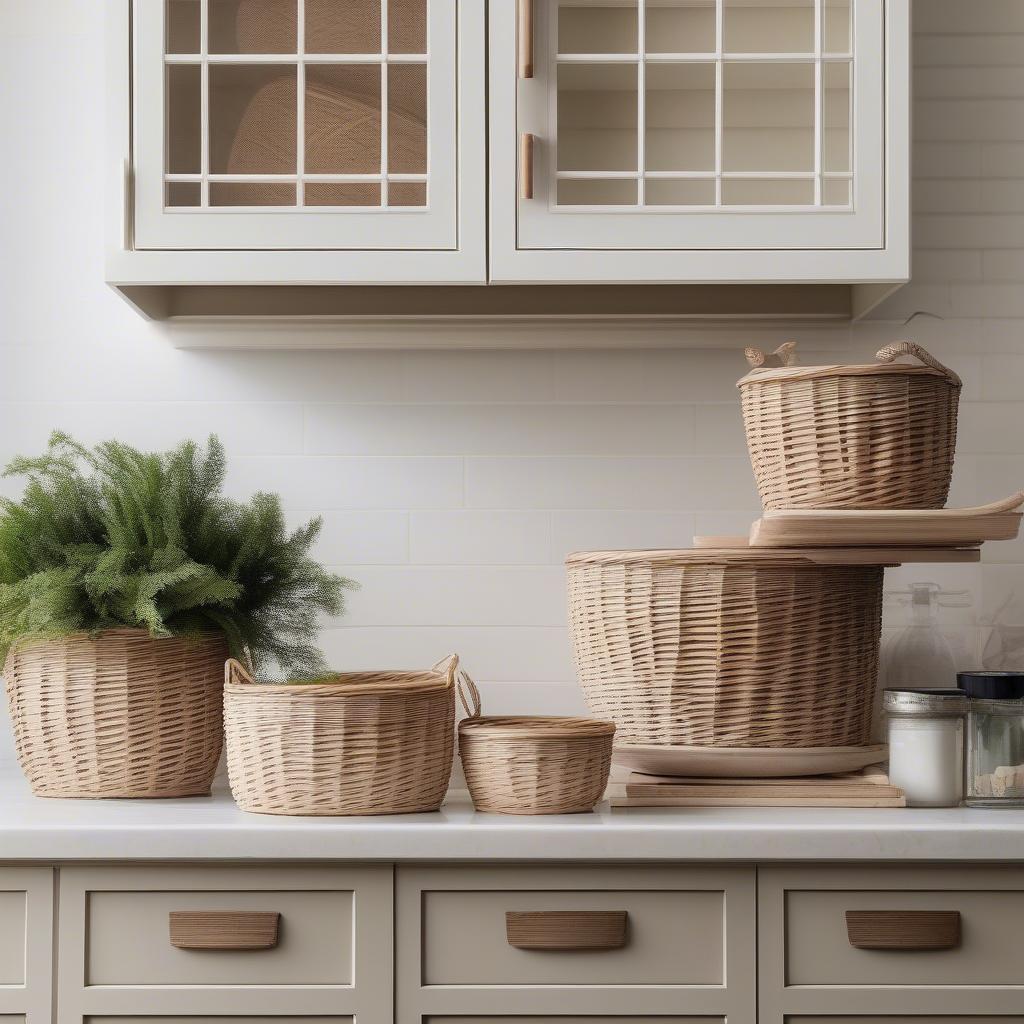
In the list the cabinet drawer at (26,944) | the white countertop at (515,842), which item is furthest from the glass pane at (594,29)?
the cabinet drawer at (26,944)

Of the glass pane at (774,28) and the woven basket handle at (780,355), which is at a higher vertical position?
the glass pane at (774,28)

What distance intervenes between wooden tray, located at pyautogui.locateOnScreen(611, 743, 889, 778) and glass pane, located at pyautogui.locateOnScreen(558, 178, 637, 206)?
29.4 inches

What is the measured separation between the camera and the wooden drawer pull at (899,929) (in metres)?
1.45

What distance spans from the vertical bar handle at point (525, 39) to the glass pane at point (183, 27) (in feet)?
1.45

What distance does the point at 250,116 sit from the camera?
1.72 metres

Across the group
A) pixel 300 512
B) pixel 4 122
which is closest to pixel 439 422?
pixel 300 512

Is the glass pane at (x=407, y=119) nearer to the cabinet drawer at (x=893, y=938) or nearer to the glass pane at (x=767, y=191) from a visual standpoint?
the glass pane at (x=767, y=191)

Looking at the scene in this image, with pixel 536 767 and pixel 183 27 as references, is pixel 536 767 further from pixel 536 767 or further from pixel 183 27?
pixel 183 27

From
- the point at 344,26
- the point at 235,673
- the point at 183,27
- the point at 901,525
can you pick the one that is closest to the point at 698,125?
the point at 344,26

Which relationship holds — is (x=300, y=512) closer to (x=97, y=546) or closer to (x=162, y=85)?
(x=97, y=546)

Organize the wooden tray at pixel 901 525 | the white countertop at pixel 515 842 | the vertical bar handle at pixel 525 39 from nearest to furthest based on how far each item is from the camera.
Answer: the white countertop at pixel 515 842, the wooden tray at pixel 901 525, the vertical bar handle at pixel 525 39

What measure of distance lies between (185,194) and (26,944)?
985 millimetres

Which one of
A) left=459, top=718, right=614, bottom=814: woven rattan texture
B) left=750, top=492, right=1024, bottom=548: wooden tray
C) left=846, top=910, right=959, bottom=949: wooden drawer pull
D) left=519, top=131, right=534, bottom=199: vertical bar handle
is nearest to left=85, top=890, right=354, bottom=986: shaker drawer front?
left=459, top=718, right=614, bottom=814: woven rattan texture

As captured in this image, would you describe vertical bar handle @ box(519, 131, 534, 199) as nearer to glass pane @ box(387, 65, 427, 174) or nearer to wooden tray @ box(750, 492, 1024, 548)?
glass pane @ box(387, 65, 427, 174)
